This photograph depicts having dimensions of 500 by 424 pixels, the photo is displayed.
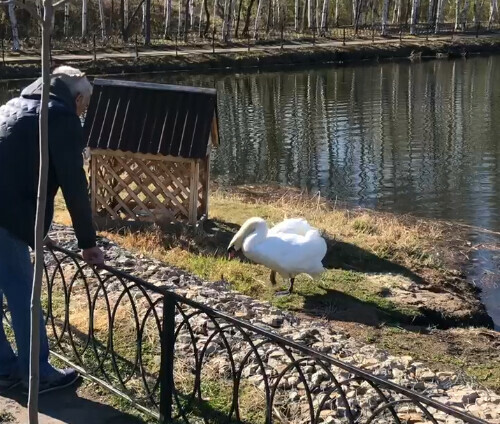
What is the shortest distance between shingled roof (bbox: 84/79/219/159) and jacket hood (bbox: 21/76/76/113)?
267 inches

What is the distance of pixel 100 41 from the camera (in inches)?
2032

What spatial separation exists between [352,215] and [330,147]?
25.7 ft

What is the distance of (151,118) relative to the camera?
11.3m

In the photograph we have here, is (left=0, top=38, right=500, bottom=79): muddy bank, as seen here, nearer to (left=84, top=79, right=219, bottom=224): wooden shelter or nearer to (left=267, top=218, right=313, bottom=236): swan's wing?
(left=84, top=79, right=219, bottom=224): wooden shelter

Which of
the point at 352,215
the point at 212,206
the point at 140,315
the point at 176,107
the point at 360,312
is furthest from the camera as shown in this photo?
the point at 352,215

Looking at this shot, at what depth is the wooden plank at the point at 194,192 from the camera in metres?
11.2

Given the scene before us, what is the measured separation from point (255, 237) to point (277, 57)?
130ft

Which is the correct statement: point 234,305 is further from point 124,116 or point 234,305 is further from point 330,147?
point 330,147

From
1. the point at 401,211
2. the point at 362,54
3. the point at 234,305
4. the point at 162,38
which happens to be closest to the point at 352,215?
the point at 401,211

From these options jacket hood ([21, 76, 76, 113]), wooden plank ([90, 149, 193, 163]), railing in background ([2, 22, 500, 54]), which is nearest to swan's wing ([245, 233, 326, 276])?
wooden plank ([90, 149, 193, 163])

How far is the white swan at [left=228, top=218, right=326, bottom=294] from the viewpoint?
9.07 metres

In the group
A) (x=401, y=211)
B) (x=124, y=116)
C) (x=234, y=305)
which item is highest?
(x=124, y=116)

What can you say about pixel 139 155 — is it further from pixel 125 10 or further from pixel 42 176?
pixel 125 10

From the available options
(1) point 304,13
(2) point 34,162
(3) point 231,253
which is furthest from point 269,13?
(2) point 34,162
